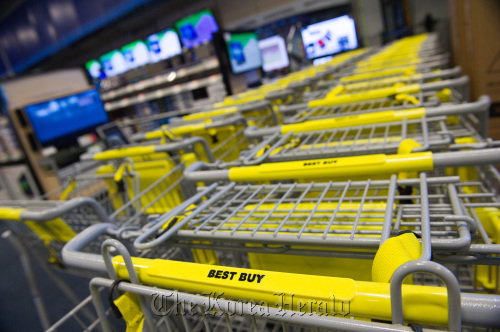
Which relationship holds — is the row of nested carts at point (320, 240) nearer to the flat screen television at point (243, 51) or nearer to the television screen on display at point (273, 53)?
the flat screen television at point (243, 51)

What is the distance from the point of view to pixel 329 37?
7.54m

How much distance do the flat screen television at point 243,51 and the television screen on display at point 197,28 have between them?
1.79 ft

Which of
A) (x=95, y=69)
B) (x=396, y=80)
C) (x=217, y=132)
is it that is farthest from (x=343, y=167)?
(x=95, y=69)

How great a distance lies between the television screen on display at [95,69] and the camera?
8.57m

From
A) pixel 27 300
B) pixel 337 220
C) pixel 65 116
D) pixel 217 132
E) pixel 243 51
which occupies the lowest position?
pixel 27 300

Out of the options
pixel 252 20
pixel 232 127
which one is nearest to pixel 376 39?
pixel 252 20

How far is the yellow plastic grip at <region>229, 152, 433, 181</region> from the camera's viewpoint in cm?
91

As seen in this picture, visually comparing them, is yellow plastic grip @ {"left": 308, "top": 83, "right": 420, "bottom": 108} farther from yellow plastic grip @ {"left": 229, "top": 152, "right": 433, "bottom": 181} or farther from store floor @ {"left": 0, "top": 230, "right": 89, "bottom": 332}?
store floor @ {"left": 0, "top": 230, "right": 89, "bottom": 332}

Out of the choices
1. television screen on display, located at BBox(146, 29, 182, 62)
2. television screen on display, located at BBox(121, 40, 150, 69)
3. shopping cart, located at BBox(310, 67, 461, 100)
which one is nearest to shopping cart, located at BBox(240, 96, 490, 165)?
shopping cart, located at BBox(310, 67, 461, 100)

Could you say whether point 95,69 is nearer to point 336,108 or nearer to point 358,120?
point 336,108

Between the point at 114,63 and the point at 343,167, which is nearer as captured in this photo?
the point at 343,167

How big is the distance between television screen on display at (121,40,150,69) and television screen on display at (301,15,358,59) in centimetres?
417

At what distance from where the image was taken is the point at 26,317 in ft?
8.72

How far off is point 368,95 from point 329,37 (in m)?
6.47
